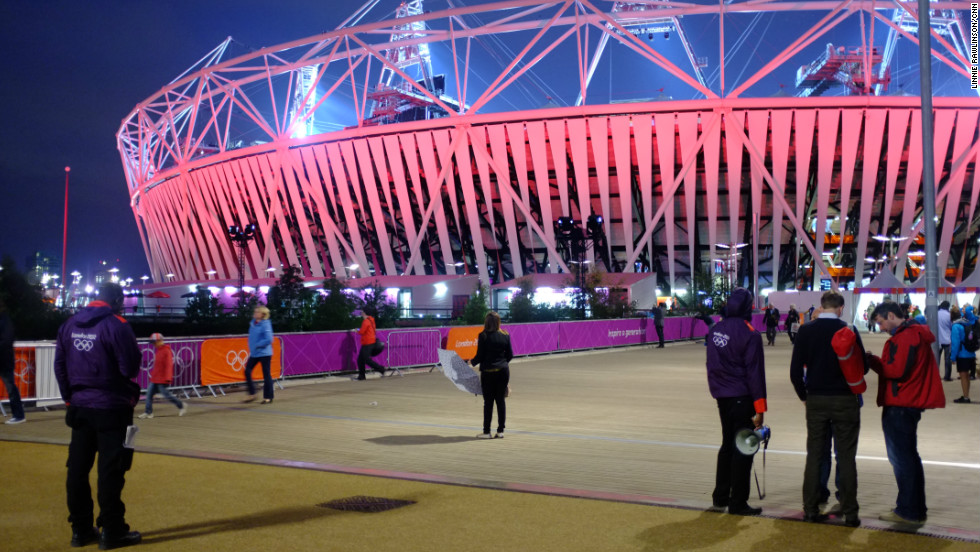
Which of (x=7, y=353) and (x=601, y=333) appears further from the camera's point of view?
(x=601, y=333)

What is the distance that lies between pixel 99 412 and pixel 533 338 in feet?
73.2

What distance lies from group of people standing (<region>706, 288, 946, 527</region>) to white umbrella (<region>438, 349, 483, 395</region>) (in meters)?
5.32

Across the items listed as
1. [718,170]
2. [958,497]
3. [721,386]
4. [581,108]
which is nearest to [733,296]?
[721,386]

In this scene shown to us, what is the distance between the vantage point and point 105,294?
5895mm

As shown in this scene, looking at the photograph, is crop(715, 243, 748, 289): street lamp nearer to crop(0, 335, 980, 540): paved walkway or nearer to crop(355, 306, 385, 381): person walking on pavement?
crop(0, 335, 980, 540): paved walkway

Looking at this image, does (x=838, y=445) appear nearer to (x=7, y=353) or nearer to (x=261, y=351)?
(x=261, y=351)

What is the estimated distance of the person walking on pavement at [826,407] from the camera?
6.27 m

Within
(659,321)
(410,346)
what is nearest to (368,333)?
→ (410,346)

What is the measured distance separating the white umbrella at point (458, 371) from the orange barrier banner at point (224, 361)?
5.38 m

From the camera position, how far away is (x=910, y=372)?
20.9ft

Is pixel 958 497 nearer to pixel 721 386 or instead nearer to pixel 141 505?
pixel 721 386

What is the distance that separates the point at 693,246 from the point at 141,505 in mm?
52081

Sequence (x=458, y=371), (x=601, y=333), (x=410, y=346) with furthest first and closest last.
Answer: (x=601, y=333), (x=410, y=346), (x=458, y=371)

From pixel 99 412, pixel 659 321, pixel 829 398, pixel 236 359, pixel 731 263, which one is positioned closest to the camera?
pixel 99 412
